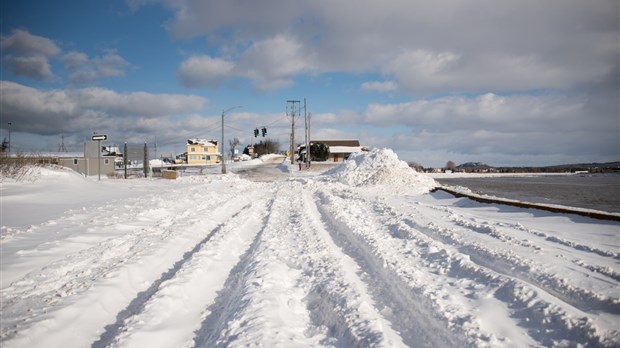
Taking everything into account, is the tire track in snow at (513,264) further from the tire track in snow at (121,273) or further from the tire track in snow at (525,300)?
the tire track in snow at (121,273)

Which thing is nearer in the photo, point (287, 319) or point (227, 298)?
point (287, 319)

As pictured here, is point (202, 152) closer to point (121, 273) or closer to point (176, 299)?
point (121, 273)

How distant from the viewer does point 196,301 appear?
181 inches

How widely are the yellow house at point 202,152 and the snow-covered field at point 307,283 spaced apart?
3954 inches

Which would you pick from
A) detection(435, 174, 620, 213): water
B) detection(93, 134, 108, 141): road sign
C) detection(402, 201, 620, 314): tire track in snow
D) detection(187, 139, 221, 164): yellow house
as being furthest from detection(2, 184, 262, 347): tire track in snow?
detection(187, 139, 221, 164): yellow house

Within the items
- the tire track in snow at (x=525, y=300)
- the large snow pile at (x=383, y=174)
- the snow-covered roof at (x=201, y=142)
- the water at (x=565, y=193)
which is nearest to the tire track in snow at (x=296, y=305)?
the tire track in snow at (x=525, y=300)

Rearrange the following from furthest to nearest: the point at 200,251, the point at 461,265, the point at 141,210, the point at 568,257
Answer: the point at 141,210 < the point at 200,251 < the point at 568,257 < the point at 461,265

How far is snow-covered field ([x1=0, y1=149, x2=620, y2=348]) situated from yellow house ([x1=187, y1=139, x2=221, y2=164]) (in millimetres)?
100438

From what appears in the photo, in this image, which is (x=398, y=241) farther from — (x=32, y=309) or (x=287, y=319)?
(x=32, y=309)

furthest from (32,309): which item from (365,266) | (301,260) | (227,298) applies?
(365,266)

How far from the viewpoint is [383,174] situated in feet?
82.5

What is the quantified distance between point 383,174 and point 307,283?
20867 mm

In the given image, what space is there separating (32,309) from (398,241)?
20.0 feet

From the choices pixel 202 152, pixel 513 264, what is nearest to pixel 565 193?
pixel 513 264
